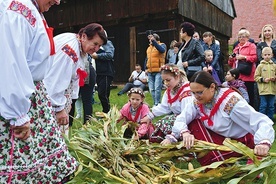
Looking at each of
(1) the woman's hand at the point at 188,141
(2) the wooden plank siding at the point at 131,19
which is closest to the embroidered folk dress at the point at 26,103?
(1) the woman's hand at the point at 188,141

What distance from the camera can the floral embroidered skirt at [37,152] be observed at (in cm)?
199

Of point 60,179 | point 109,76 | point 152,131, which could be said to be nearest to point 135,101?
point 152,131

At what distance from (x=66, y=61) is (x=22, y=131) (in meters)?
1.29

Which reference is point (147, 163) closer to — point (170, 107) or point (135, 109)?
point (170, 107)

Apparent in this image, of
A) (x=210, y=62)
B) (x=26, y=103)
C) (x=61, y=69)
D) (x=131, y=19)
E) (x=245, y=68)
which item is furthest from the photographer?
(x=131, y=19)

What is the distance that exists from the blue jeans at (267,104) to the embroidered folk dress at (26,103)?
4.80 meters

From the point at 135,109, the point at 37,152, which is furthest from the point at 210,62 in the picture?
the point at 37,152

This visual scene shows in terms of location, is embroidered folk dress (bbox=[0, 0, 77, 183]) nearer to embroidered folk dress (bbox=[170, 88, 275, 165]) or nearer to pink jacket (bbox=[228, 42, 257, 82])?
embroidered folk dress (bbox=[170, 88, 275, 165])

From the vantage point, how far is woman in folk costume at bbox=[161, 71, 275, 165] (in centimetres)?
327

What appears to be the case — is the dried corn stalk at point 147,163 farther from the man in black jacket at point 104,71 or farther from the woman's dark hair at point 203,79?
the man in black jacket at point 104,71

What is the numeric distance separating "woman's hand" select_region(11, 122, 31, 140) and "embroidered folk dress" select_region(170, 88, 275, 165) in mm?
1791

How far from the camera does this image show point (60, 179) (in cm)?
224

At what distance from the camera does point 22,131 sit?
197 cm

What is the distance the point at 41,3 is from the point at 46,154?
2.87ft
